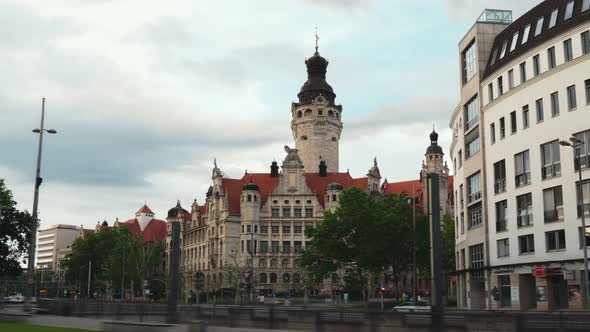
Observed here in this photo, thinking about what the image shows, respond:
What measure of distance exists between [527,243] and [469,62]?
17727 mm

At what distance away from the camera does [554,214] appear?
4416 centimetres

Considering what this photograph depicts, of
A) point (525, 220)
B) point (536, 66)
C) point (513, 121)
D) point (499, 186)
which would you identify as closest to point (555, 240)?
point (525, 220)

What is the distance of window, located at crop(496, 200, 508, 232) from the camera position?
164 ft

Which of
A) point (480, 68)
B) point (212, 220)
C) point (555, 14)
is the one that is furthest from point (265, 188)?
point (555, 14)

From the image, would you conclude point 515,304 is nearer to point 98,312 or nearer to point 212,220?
point 98,312

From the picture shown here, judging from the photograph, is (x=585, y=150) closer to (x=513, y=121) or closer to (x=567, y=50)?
(x=567, y=50)

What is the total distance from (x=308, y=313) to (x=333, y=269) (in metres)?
47.5

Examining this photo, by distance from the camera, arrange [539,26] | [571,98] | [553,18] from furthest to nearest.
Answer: [539,26]
[553,18]
[571,98]

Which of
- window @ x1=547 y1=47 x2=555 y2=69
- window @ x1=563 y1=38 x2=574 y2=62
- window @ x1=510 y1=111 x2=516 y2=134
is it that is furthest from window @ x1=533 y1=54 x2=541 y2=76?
window @ x1=510 y1=111 x2=516 y2=134

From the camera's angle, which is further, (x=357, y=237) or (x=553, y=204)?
(x=357, y=237)

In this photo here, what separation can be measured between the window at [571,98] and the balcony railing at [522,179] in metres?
5.69

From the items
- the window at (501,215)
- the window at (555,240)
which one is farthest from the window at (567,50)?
the window at (501,215)

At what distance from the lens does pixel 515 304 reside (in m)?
47.9

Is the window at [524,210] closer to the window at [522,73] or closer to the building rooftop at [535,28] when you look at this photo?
the window at [522,73]
